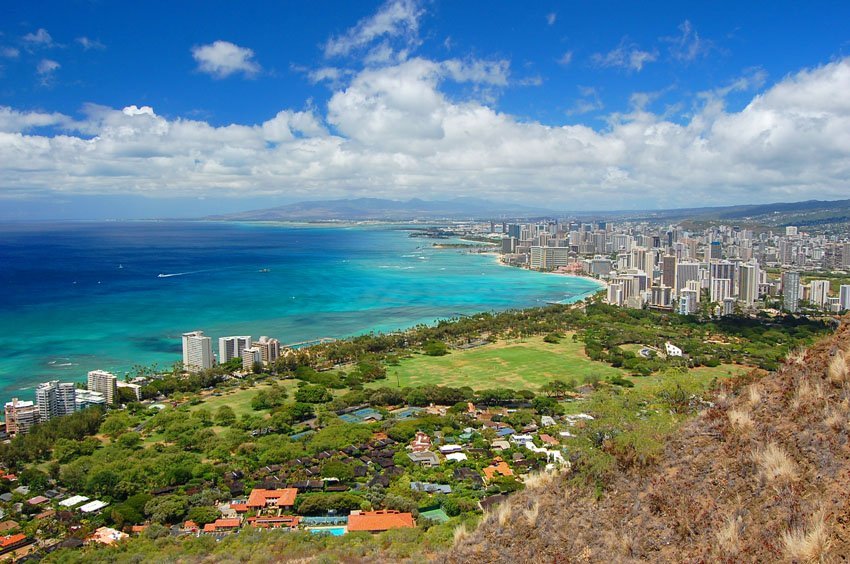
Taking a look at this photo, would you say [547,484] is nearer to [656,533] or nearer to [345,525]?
[656,533]

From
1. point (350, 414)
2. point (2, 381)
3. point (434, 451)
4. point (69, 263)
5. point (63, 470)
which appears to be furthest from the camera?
point (69, 263)

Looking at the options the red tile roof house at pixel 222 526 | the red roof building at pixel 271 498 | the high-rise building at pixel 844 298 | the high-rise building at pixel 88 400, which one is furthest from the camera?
the high-rise building at pixel 844 298

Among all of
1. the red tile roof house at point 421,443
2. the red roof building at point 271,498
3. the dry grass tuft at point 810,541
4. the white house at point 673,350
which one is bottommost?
the white house at point 673,350

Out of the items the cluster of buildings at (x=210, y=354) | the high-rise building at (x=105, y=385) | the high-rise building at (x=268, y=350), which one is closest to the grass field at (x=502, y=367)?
the high-rise building at (x=268, y=350)

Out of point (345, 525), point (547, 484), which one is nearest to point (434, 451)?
point (345, 525)

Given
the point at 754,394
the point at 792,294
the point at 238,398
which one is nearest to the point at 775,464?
the point at 754,394

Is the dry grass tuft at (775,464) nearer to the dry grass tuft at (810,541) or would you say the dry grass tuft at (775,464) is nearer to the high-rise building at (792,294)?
the dry grass tuft at (810,541)

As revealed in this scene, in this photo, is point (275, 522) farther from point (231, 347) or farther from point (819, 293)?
point (819, 293)
